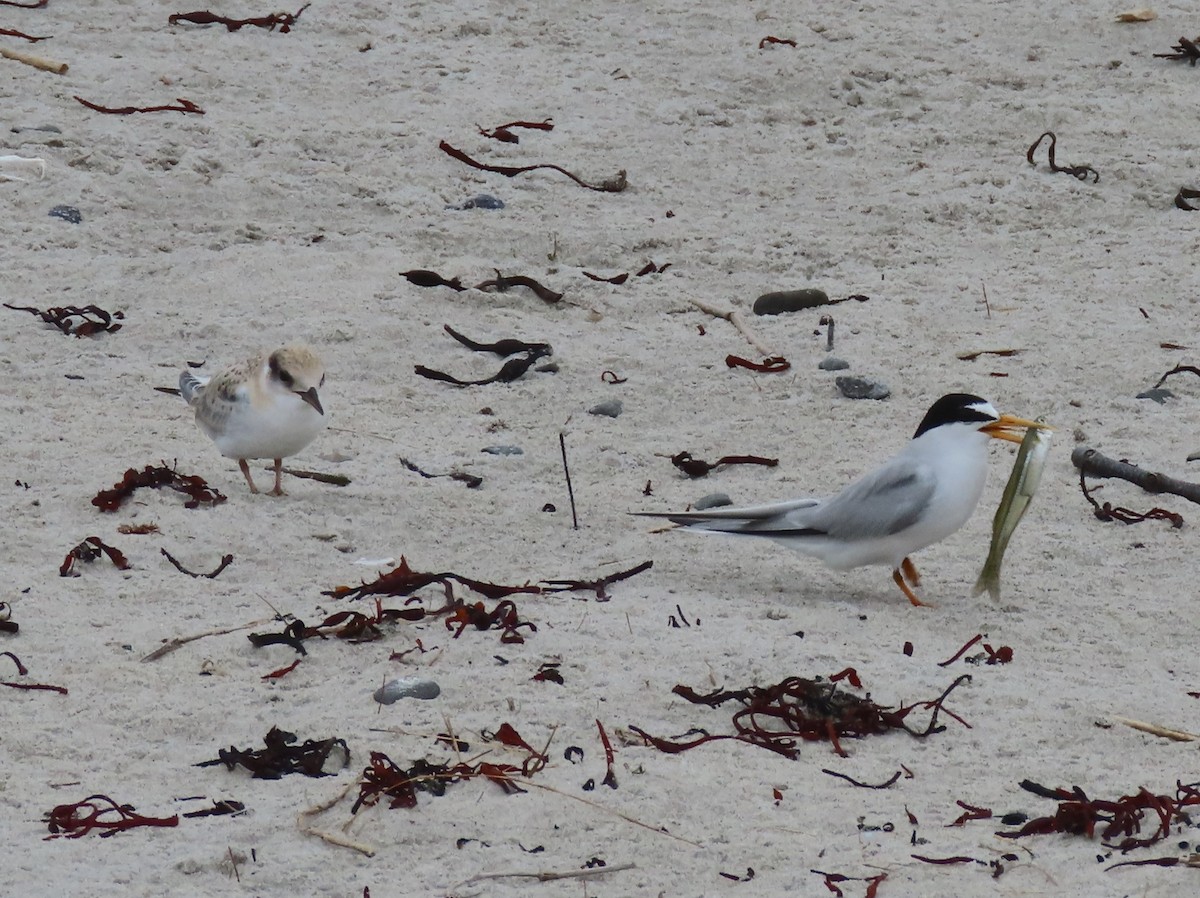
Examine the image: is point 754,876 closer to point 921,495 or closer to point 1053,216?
point 921,495

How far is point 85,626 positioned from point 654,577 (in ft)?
5.12

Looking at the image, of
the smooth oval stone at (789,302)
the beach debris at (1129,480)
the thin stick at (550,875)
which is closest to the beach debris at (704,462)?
the beach debris at (1129,480)

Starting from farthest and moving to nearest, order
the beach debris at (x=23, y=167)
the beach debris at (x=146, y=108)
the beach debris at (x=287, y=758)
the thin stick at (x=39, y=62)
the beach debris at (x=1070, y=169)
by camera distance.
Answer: the thin stick at (x=39, y=62)
the beach debris at (x=146, y=108)
the beach debris at (x=1070, y=169)
the beach debris at (x=23, y=167)
the beach debris at (x=287, y=758)

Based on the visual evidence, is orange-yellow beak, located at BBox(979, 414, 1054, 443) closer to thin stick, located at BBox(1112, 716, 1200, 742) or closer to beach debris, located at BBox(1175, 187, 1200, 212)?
thin stick, located at BBox(1112, 716, 1200, 742)

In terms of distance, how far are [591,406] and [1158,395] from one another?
2.04m

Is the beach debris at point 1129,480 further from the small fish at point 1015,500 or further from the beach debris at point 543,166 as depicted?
the beach debris at point 543,166

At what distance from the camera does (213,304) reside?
6.83 meters

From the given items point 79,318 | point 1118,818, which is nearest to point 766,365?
point 79,318

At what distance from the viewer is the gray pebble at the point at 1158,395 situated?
604cm

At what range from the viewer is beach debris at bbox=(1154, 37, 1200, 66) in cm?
880

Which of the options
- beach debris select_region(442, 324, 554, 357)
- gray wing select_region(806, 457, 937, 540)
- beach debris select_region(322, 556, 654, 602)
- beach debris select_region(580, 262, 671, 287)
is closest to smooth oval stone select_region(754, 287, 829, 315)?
beach debris select_region(580, 262, 671, 287)

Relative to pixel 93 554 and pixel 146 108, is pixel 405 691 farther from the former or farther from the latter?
pixel 146 108

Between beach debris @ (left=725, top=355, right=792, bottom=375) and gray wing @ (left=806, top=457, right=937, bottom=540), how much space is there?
1.55 meters

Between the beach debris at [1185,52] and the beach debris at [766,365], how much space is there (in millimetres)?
3753
